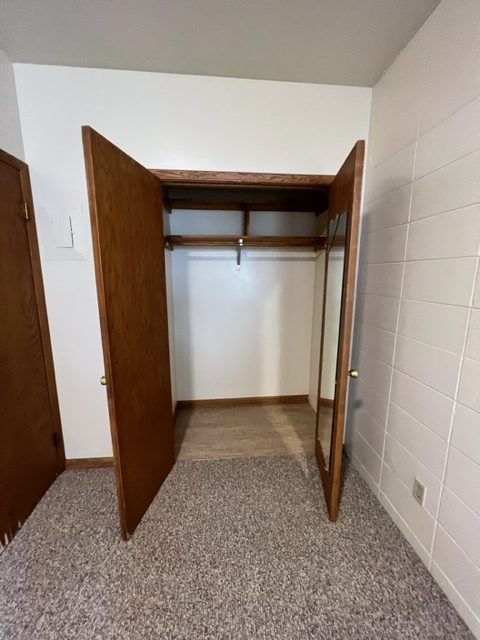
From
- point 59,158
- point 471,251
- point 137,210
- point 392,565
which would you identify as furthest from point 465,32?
point 392,565

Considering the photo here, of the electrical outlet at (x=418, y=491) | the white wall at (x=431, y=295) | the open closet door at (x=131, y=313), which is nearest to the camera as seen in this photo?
the white wall at (x=431, y=295)

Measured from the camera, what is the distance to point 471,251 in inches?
43.2

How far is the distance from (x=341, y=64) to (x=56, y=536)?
302cm

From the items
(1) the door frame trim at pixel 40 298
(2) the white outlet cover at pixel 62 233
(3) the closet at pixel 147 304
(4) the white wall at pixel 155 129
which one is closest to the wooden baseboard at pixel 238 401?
(3) the closet at pixel 147 304

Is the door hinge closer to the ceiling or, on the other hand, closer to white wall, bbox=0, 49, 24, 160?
white wall, bbox=0, 49, 24, 160

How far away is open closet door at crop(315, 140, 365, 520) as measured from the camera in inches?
50.6

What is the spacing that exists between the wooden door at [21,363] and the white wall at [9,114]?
0.08 m

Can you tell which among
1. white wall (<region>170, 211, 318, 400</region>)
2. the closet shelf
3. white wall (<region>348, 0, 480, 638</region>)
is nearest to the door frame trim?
the closet shelf

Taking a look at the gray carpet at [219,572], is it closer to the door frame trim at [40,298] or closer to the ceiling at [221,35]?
the door frame trim at [40,298]

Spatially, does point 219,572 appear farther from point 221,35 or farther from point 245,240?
point 221,35

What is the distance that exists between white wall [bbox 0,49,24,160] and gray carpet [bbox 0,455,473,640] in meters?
2.11

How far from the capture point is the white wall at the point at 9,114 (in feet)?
4.88

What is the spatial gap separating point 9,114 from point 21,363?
139 centimetres

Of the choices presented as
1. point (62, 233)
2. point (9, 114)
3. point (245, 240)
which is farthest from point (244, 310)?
point (9, 114)
